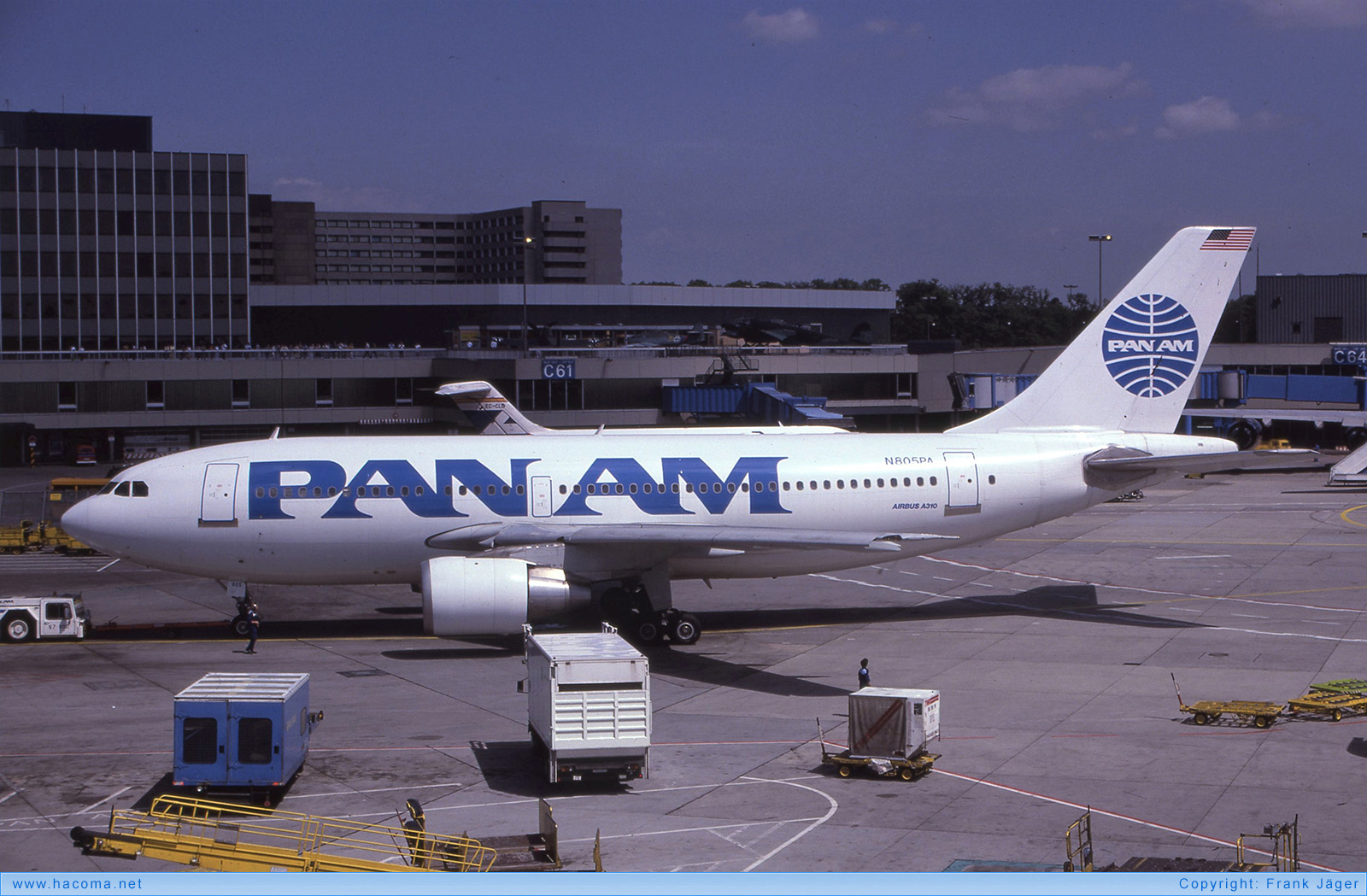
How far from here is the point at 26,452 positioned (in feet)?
281

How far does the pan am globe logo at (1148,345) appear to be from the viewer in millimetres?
40312

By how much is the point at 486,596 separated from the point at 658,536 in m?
4.71

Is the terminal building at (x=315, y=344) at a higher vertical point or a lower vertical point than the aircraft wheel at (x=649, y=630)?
higher

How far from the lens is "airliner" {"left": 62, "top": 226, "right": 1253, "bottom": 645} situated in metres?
34.3

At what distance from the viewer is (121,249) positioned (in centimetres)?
10544

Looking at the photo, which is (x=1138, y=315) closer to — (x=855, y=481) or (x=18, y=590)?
(x=855, y=481)

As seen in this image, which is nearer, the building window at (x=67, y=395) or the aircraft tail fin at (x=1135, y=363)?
the aircraft tail fin at (x=1135, y=363)

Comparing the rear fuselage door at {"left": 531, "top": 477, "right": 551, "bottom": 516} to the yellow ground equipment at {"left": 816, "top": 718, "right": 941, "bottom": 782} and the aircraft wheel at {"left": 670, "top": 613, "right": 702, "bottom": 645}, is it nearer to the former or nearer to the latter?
the aircraft wheel at {"left": 670, "top": 613, "right": 702, "bottom": 645}

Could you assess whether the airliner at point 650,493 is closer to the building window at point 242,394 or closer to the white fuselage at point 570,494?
the white fuselage at point 570,494

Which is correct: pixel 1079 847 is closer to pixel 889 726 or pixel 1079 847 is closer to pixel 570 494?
pixel 889 726

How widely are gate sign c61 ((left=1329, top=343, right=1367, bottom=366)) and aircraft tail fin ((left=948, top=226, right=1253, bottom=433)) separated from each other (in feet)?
219

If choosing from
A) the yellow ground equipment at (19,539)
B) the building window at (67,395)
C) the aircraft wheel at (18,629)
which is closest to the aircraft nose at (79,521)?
the aircraft wheel at (18,629)

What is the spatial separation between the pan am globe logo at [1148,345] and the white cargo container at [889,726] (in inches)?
812

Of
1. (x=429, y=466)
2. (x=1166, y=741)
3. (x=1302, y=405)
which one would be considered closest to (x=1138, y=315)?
(x=1166, y=741)
